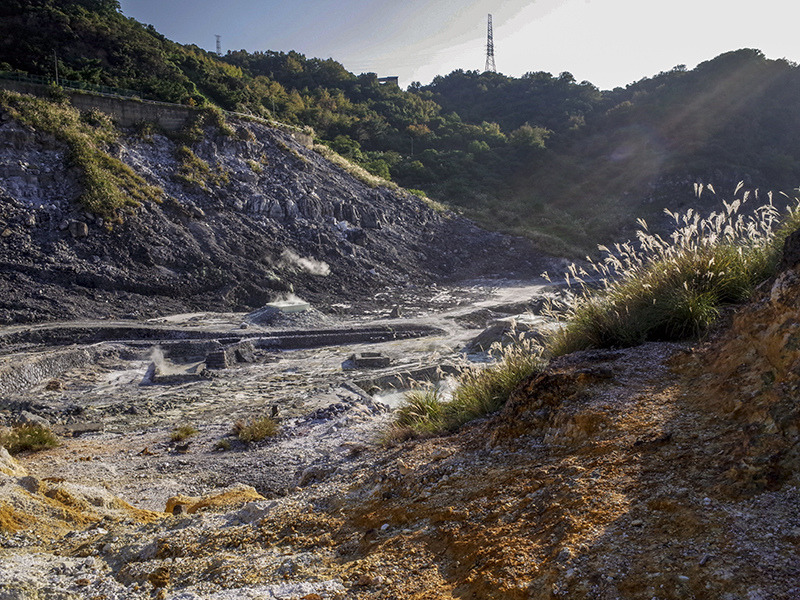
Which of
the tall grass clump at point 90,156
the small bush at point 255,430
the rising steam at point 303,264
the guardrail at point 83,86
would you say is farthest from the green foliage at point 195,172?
the small bush at point 255,430

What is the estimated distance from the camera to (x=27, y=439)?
8438 millimetres

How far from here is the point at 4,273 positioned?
64.3 ft

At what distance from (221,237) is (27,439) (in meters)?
18.4

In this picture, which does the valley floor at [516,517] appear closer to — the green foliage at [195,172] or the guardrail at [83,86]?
the green foliage at [195,172]

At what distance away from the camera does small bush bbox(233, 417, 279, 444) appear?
8.46 meters

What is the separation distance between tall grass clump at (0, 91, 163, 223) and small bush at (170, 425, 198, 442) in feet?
57.3

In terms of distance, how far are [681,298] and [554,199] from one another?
46767 millimetres

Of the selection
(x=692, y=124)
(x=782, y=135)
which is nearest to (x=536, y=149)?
(x=692, y=124)

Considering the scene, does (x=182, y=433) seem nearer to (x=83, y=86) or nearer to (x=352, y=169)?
A: (x=83, y=86)

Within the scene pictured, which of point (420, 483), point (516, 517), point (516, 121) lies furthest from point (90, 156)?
point (516, 121)

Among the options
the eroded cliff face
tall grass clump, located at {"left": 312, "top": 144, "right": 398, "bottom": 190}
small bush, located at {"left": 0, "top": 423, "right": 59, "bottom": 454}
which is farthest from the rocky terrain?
tall grass clump, located at {"left": 312, "top": 144, "right": 398, "bottom": 190}

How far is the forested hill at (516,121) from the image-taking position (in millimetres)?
32688

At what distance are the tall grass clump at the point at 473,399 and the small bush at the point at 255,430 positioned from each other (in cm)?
361

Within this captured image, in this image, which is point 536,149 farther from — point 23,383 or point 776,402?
point 776,402
